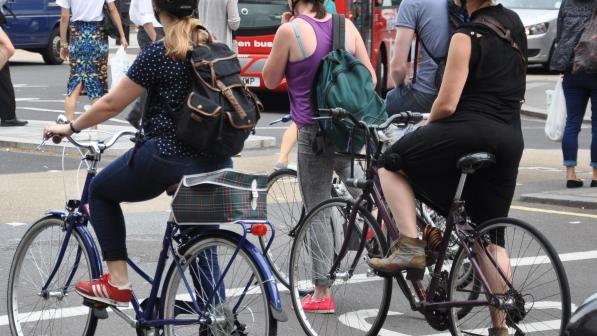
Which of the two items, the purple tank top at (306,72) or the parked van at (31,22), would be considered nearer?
the purple tank top at (306,72)

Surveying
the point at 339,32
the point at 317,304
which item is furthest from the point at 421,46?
the point at 317,304

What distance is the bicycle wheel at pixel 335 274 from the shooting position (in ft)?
19.6

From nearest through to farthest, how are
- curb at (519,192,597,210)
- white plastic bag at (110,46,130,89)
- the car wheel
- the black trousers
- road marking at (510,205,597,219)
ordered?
road marking at (510,205,597,219)
curb at (519,192,597,210)
white plastic bag at (110,46,130,89)
the black trousers
the car wheel

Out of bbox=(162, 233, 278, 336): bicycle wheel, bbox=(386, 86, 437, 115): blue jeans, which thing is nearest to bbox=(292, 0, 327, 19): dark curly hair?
bbox=(386, 86, 437, 115): blue jeans

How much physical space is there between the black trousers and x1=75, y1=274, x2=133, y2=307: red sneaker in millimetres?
9493

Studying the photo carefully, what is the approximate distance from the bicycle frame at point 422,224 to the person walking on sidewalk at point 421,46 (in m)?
1.13

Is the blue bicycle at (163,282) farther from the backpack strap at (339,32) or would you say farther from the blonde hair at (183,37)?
the backpack strap at (339,32)

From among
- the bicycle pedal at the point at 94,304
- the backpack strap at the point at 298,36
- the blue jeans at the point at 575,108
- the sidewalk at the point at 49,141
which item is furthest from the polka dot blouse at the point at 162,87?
the sidewalk at the point at 49,141

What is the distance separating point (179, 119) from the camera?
16.3ft

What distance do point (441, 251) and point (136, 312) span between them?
1.36 meters

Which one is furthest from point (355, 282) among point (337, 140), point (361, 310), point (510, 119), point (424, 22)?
point (424, 22)

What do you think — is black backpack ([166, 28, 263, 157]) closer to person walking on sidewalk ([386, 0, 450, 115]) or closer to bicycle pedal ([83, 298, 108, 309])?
bicycle pedal ([83, 298, 108, 309])

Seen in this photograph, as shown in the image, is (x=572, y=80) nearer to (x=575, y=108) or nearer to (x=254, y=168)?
(x=575, y=108)

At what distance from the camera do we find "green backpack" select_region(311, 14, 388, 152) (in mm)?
6258
